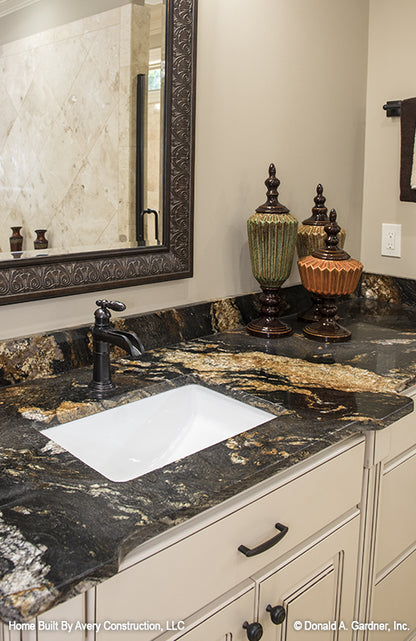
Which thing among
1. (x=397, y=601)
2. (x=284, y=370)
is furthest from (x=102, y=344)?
(x=397, y=601)

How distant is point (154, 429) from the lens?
1348mm

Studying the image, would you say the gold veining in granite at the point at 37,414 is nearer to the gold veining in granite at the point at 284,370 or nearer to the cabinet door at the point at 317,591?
the gold veining in granite at the point at 284,370

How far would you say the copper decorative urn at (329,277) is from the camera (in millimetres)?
1708

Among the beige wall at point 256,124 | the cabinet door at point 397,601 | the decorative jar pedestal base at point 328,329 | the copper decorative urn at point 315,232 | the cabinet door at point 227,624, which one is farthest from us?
the copper decorative urn at point 315,232

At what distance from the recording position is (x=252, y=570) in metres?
1.05

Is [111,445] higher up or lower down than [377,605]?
higher up

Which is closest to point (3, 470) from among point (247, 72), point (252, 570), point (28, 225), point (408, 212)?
point (252, 570)

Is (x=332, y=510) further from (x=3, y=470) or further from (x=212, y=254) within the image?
(x=212, y=254)

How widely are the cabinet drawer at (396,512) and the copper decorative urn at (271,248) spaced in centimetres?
51

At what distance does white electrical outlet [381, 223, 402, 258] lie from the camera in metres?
2.15

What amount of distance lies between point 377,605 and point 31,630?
3.23ft

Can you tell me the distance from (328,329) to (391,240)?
0.58 m

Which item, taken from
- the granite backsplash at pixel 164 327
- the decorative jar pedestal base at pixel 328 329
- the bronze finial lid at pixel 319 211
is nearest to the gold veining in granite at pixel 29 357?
the granite backsplash at pixel 164 327

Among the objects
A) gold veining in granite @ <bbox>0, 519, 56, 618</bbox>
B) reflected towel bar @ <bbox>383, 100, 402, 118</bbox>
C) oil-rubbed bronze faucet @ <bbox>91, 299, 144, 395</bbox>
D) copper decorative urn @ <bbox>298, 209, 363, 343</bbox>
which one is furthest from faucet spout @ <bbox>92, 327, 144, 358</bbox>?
reflected towel bar @ <bbox>383, 100, 402, 118</bbox>
